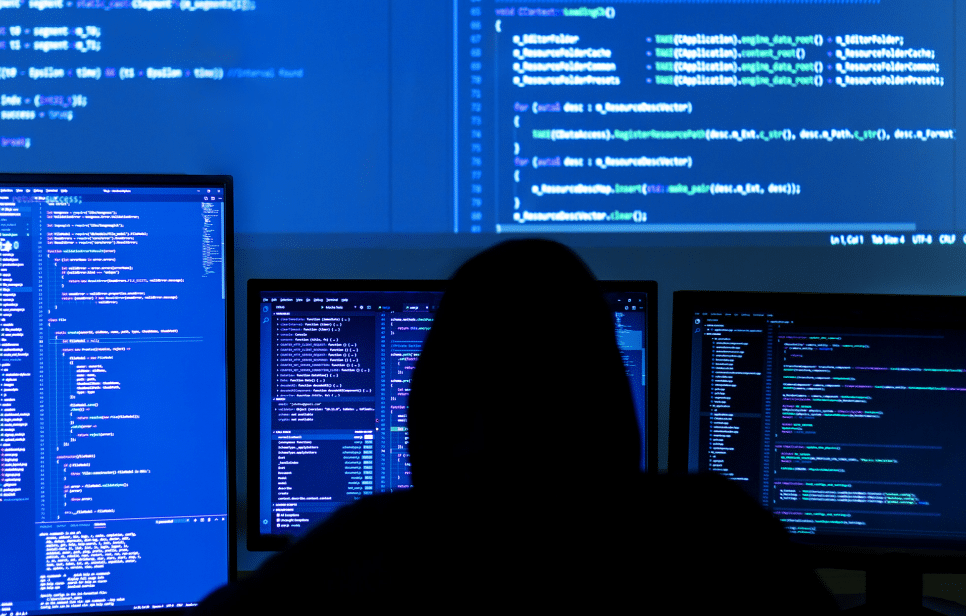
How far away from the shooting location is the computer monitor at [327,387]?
1.33m

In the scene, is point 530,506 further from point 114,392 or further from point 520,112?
point 520,112

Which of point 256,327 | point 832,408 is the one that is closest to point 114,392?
point 256,327

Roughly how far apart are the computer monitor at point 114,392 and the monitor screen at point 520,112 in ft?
0.93

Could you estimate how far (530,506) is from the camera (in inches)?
28.9

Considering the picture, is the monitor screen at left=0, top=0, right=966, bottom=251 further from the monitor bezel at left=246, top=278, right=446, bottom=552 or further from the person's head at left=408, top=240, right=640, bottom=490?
the person's head at left=408, top=240, right=640, bottom=490

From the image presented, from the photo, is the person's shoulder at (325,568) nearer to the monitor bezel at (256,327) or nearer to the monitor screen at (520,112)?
the monitor bezel at (256,327)

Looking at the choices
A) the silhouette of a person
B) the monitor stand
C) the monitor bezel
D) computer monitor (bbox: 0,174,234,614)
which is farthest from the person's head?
the monitor stand

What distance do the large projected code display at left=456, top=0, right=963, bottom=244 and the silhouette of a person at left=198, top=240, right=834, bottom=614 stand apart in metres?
0.80

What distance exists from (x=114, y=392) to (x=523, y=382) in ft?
2.83

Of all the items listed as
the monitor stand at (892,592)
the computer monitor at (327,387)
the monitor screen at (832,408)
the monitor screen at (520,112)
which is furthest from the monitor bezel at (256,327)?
A: the monitor stand at (892,592)

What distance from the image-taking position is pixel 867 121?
1.58 meters

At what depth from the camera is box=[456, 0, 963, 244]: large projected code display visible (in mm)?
1568

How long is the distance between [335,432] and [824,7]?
133 centimetres

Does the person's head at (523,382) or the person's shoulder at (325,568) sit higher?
the person's head at (523,382)
